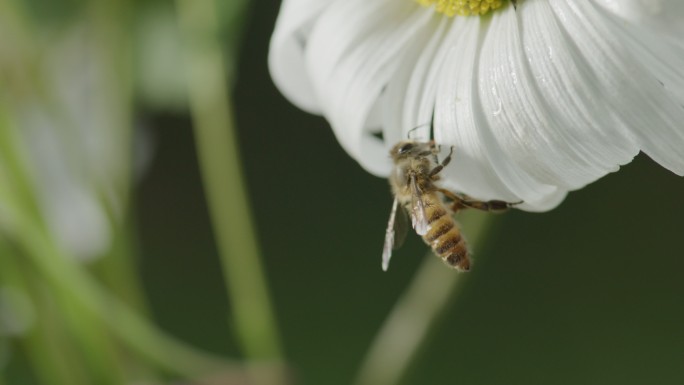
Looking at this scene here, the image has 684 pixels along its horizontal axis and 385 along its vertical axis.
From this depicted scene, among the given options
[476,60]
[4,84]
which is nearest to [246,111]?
[4,84]

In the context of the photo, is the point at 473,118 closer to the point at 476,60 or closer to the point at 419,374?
the point at 476,60

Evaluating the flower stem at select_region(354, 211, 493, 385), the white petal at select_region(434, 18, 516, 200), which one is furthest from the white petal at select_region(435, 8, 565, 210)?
the flower stem at select_region(354, 211, 493, 385)

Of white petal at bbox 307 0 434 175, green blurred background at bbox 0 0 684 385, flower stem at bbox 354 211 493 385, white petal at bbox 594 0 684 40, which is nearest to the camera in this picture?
white petal at bbox 594 0 684 40

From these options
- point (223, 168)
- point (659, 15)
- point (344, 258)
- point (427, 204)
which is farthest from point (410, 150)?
point (344, 258)

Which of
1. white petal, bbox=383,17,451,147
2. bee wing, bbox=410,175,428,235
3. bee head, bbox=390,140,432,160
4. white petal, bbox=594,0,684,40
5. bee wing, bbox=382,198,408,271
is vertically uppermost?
white petal, bbox=594,0,684,40

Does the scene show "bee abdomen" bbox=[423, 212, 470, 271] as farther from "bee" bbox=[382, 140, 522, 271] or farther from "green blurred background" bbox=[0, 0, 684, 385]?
"green blurred background" bbox=[0, 0, 684, 385]

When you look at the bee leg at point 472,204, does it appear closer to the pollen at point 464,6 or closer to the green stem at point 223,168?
the pollen at point 464,6
